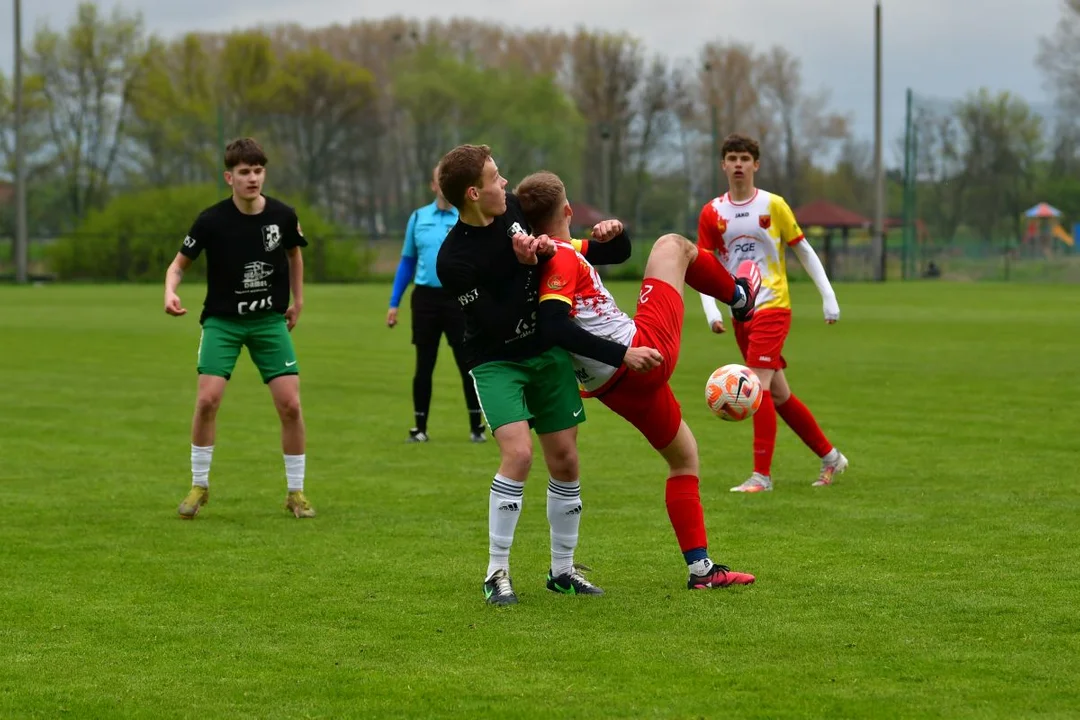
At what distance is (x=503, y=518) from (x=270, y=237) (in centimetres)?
312

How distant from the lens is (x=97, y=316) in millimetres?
31188

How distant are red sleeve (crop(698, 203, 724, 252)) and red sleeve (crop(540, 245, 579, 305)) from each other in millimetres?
3700

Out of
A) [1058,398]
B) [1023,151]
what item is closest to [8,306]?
[1058,398]

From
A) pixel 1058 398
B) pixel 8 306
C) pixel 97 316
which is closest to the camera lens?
pixel 1058 398

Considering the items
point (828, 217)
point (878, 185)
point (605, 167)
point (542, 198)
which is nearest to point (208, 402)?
point (542, 198)

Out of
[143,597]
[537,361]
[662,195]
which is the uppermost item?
[662,195]

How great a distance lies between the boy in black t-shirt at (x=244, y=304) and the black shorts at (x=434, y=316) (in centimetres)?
354

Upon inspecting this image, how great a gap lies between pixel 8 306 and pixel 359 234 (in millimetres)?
21804

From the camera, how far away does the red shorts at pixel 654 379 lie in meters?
6.25

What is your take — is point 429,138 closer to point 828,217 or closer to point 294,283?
point 828,217

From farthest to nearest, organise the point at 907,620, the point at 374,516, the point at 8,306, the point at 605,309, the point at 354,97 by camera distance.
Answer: the point at 354,97
the point at 8,306
the point at 374,516
the point at 605,309
the point at 907,620

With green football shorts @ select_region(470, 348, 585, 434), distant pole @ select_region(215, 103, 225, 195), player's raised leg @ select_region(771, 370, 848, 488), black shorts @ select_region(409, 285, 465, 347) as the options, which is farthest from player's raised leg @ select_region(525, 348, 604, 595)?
distant pole @ select_region(215, 103, 225, 195)

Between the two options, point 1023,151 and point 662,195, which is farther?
point 662,195

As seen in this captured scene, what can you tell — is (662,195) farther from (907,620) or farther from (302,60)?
(907,620)
